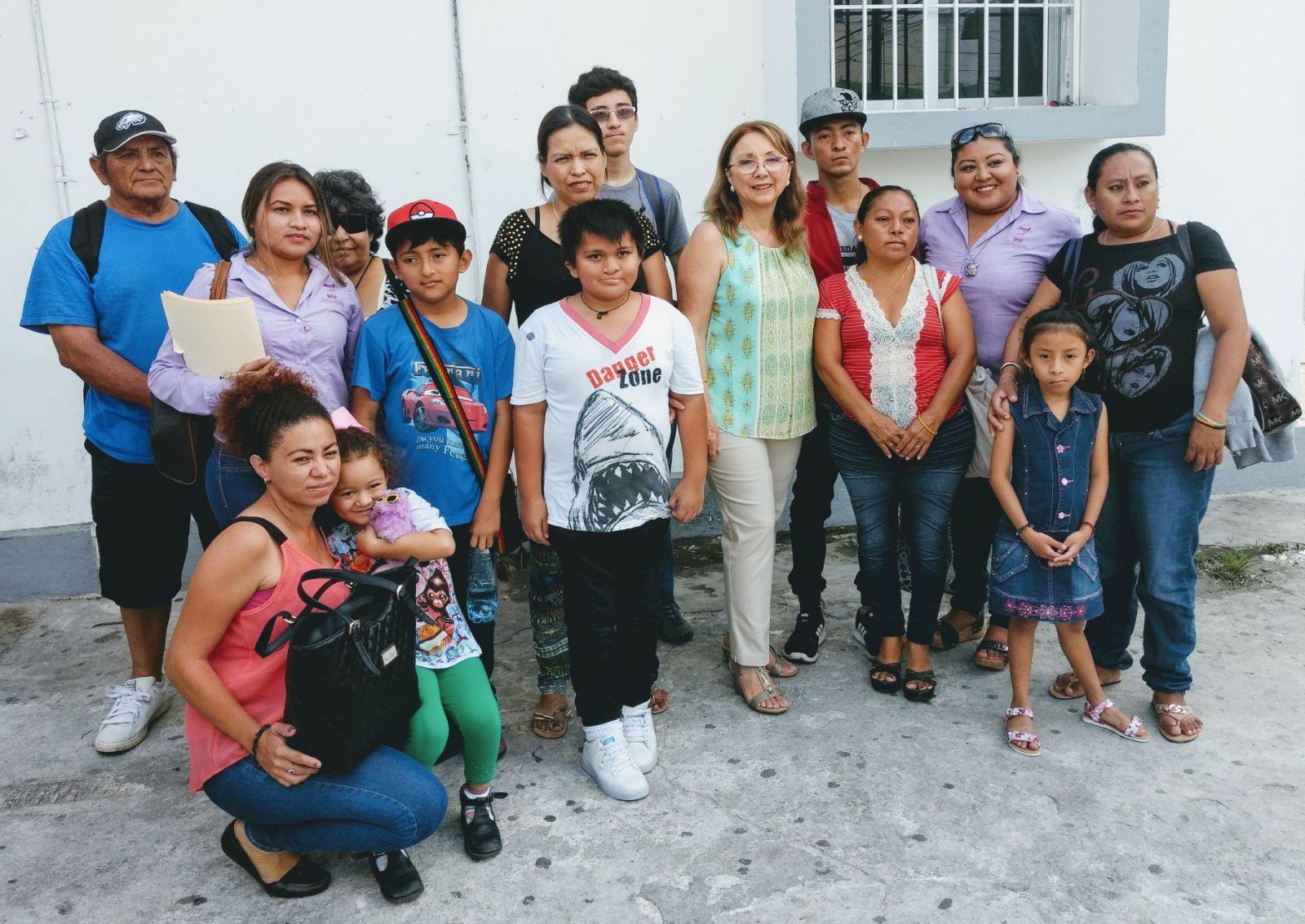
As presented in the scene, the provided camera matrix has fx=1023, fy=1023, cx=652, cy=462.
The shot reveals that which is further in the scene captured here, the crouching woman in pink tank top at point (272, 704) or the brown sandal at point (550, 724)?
the brown sandal at point (550, 724)

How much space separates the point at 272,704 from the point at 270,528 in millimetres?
427

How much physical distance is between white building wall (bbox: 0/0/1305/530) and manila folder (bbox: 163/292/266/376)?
2.10 m

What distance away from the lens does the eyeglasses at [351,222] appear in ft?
11.9

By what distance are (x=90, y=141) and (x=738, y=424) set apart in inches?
128

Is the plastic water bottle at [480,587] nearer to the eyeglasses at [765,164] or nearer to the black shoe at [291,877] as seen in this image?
the black shoe at [291,877]

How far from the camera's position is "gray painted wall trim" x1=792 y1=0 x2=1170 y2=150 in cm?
467

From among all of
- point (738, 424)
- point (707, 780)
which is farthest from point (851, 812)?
point (738, 424)

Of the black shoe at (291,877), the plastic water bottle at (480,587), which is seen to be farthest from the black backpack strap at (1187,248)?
the black shoe at (291,877)

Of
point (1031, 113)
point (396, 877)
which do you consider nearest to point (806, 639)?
point (396, 877)

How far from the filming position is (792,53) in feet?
15.4

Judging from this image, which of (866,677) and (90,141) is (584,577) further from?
(90,141)

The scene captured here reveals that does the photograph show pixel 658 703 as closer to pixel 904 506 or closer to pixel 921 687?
pixel 921 687

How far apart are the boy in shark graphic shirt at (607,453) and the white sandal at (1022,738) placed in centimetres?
107

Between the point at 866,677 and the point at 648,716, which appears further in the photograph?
the point at 866,677
